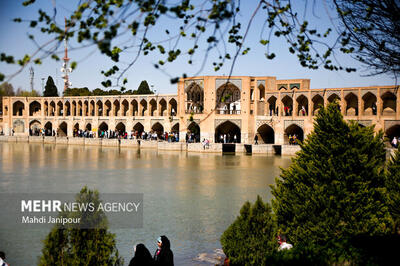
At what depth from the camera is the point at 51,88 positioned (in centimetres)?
4850

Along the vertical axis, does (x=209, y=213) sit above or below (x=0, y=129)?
below

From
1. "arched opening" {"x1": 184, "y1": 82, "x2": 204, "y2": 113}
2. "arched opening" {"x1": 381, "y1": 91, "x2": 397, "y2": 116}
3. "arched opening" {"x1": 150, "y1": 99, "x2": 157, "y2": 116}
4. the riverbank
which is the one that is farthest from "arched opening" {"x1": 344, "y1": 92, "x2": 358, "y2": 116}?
"arched opening" {"x1": 150, "y1": 99, "x2": 157, "y2": 116}

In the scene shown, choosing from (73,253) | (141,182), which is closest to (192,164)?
(141,182)

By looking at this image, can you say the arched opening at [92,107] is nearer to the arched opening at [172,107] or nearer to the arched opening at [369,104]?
the arched opening at [172,107]

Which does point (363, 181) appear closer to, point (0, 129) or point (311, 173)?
point (311, 173)

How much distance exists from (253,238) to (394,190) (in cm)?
310

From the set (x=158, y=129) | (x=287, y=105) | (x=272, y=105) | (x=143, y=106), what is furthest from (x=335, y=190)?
(x=143, y=106)

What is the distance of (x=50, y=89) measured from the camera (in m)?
48.3

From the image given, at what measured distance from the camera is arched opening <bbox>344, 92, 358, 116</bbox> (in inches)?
973

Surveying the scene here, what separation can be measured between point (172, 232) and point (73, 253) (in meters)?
4.05

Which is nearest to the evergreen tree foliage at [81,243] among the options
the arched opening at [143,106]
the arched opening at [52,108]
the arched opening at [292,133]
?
the arched opening at [292,133]

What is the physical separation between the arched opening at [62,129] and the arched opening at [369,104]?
88.9 ft

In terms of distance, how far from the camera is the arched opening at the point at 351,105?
24.7 metres

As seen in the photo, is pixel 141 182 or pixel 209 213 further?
pixel 141 182
